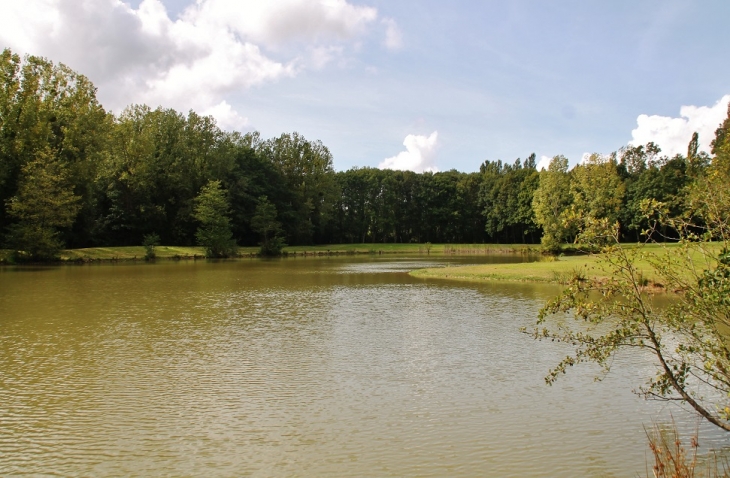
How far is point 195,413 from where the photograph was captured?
1005cm

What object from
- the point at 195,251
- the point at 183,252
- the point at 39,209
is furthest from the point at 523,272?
the point at 195,251

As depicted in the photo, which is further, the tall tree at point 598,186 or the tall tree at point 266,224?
the tall tree at point 266,224

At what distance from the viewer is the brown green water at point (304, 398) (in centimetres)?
802

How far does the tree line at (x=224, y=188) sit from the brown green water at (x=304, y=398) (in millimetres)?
18320

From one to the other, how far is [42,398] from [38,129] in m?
53.9

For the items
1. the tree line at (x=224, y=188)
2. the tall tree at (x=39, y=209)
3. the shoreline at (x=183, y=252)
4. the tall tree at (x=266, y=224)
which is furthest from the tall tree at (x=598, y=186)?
the tall tree at (x=39, y=209)

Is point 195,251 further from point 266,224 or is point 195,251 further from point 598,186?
point 598,186

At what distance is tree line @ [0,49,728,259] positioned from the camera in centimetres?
5566

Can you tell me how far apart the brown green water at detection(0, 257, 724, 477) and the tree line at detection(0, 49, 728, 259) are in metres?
18.3

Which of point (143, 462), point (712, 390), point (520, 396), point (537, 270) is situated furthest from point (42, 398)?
point (537, 270)

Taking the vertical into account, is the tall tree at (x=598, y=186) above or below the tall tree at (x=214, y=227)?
above

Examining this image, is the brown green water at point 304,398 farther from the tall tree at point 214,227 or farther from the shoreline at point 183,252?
the tall tree at point 214,227

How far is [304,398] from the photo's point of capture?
10.9 meters

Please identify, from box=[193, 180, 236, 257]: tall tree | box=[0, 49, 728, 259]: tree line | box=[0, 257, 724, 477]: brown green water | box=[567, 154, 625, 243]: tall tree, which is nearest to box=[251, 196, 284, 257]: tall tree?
box=[0, 49, 728, 259]: tree line
